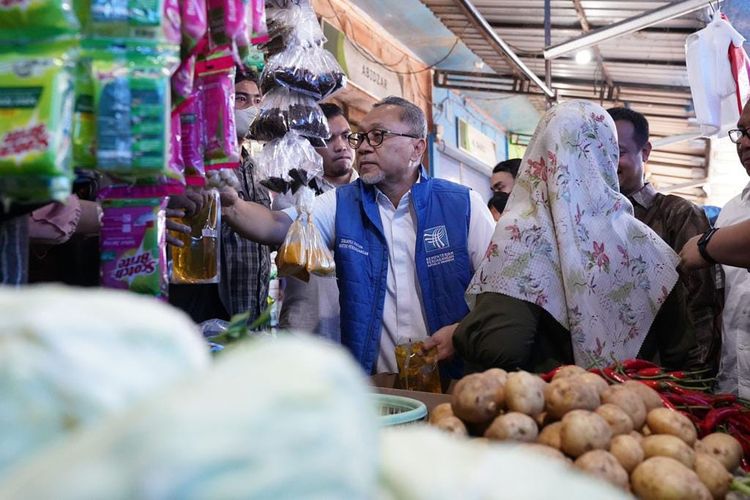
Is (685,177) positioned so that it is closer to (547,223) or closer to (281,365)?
(547,223)

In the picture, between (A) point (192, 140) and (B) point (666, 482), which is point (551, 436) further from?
(A) point (192, 140)

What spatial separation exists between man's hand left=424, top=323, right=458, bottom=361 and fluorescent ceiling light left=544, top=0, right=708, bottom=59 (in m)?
3.03

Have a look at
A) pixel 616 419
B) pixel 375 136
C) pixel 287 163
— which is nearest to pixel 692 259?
pixel 616 419

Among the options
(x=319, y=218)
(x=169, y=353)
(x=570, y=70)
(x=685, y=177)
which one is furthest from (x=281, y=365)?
(x=685, y=177)

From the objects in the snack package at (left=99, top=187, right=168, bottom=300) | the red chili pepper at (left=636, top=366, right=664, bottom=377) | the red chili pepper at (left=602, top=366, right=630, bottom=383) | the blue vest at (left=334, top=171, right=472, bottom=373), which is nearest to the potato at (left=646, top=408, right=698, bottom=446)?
the red chili pepper at (left=602, top=366, right=630, bottom=383)

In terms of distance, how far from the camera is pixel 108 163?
38.0 inches

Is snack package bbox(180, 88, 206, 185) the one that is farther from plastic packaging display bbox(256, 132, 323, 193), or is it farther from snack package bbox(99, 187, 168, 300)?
plastic packaging display bbox(256, 132, 323, 193)

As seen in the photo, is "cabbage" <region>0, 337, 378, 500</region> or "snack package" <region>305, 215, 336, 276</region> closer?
"cabbage" <region>0, 337, 378, 500</region>

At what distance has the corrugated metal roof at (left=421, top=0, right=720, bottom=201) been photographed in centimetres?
594

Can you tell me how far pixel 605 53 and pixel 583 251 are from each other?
600cm

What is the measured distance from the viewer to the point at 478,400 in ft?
4.09

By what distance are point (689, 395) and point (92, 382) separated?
4.94 feet

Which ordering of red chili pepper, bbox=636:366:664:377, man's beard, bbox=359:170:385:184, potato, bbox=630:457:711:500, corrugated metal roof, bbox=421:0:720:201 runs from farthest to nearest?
corrugated metal roof, bbox=421:0:720:201
man's beard, bbox=359:170:385:184
red chili pepper, bbox=636:366:664:377
potato, bbox=630:457:711:500

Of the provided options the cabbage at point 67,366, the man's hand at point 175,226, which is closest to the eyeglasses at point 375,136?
the man's hand at point 175,226
